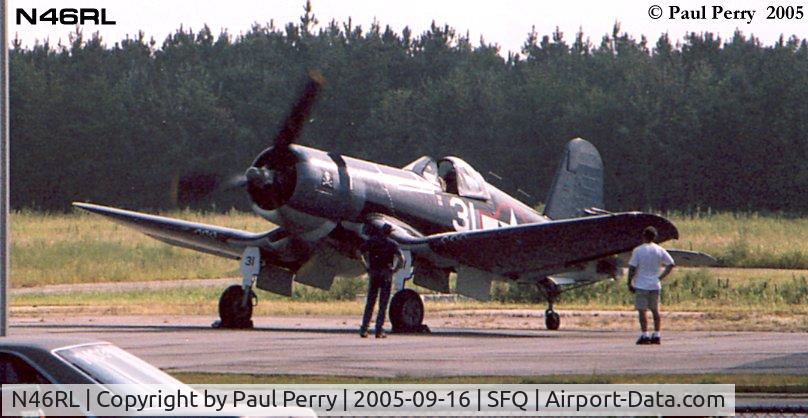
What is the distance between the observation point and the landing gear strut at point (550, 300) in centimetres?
2756

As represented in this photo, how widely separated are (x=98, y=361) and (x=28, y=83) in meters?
80.5

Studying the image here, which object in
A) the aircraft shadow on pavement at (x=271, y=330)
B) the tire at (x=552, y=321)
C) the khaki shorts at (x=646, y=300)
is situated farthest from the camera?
the tire at (x=552, y=321)

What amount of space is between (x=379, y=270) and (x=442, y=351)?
9.19ft

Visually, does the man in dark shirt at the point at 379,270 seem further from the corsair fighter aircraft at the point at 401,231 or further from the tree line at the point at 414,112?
the tree line at the point at 414,112

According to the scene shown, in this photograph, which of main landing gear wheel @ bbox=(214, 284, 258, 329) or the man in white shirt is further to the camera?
main landing gear wheel @ bbox=(214, 284, 258, 329)

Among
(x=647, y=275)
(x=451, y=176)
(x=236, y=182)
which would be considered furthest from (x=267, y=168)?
(x=647, y=275)

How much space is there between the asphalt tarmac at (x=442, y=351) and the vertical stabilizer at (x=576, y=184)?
18.5ft

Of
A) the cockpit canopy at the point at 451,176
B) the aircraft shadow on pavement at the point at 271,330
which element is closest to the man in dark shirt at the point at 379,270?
the aircraft shadow on pavement at the point at 271,330

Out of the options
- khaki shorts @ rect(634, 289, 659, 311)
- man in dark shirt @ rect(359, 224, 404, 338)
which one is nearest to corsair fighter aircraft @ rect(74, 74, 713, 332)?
man in dark shirt @ rect(359, 224, 404, 338)

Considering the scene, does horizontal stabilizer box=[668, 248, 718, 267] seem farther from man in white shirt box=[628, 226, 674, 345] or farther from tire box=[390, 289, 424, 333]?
man in white shirt box=[628, 226, 674, 345]

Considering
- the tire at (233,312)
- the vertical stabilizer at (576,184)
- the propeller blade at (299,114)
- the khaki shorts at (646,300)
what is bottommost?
the tire at (233,312)

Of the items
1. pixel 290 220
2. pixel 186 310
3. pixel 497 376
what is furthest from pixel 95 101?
pixel 497 376

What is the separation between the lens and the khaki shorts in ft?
70.0

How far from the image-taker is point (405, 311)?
24.6 metres
